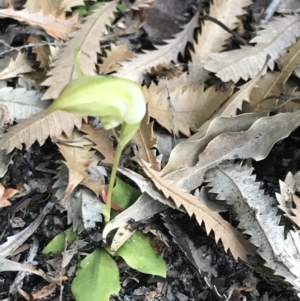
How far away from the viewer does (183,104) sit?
1.41 metres

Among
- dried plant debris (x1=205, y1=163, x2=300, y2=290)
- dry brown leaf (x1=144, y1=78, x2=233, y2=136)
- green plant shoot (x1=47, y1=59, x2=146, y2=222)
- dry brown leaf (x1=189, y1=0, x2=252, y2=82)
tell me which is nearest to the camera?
green plant shoot (x1=47, y1=59, x2=146, y2=222)

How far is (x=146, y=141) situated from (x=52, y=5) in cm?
55

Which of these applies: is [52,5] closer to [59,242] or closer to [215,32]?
[215,32]

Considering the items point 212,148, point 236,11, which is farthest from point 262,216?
point 236,11

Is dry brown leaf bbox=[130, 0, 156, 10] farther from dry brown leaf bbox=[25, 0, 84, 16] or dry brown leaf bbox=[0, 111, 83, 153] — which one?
dry brown leaf bbox=[0, 111, 83, 153]

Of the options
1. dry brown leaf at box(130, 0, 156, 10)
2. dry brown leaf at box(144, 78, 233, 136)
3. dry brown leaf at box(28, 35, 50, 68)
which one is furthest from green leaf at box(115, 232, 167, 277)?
dry brown leaf at box(130, 0, 156, 10)

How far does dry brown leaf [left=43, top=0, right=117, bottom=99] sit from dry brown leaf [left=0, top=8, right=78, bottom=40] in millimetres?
37

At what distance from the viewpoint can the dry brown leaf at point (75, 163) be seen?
128cm

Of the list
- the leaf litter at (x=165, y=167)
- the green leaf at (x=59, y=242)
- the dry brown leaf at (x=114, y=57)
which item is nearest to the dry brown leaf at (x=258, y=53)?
the leaf litter at (x=165, y=167)

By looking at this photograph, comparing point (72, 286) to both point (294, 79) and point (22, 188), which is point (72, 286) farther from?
point (294, 79)

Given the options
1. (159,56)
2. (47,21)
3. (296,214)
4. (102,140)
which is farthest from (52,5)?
(296,214)

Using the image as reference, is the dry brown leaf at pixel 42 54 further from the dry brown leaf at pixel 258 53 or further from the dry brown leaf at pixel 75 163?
the dry brown leaf at pixel 258 53

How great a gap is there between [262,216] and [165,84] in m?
0.46

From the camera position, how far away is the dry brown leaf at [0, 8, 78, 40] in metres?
1.48
